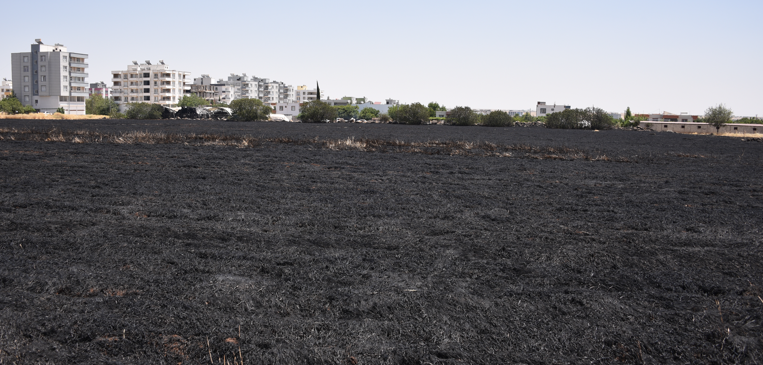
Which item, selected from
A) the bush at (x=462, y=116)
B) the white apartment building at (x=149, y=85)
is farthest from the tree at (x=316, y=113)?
the white apartment building at (x=149, y=85)

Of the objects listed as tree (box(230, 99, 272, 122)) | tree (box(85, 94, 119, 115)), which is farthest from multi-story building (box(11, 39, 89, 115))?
tree (box(230, 99, 272, 122))

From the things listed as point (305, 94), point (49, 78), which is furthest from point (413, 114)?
point (305, 94)

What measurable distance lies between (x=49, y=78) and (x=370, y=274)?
383ft

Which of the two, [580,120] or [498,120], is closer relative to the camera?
[580,120]

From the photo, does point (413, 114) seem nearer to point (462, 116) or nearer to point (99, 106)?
point (462, 116)

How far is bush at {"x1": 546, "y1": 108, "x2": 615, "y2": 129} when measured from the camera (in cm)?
6506

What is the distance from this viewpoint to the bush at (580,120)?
213ft

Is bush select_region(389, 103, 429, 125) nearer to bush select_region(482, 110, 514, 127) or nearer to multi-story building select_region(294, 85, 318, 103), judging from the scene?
bush select_region(482, 110, 514, 127)

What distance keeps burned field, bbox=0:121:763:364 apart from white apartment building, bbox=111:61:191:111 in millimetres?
113826

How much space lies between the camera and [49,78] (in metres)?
101

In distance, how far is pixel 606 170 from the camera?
16016 mm

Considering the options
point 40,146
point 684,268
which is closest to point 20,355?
point 684,268

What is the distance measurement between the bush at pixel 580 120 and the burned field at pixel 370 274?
56379 mm

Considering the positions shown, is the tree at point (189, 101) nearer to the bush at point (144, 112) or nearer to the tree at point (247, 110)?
the bush at point (144, 112)
